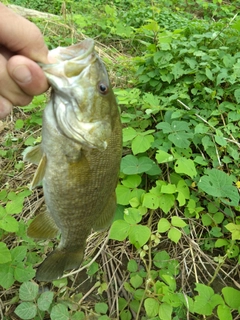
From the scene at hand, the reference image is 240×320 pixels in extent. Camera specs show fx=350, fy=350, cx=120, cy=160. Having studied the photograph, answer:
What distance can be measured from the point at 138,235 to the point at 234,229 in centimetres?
71

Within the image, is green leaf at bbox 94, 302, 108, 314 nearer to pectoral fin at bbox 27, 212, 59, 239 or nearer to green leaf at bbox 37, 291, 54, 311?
green leaf at bbox 37, 291, 54, 311

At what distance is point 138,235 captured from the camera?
2.39 m

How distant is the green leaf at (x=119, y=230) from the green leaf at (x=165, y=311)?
1.64 feet

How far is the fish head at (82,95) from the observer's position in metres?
1.42

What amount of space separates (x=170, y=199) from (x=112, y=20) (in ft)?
13.9

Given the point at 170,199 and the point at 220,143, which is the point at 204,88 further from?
the point at 170,199

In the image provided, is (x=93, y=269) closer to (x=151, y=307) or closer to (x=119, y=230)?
(x=119, y=230)

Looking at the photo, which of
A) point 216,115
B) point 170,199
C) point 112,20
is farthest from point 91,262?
point 112,20

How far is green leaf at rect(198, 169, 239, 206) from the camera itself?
252 cm

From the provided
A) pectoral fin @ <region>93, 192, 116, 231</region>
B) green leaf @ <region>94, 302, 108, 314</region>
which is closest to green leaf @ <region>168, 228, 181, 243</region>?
green leaf @ <region>94, 302, 108, 314</region>

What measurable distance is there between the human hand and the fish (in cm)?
Answer: 5

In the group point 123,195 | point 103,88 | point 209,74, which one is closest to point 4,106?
point 103,88

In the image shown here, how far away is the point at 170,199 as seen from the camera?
8.77 ft

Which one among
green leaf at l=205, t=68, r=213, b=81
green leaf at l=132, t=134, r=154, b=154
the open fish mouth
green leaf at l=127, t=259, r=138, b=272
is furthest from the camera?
green leaf at l=205, t=68, r=213, b=81
